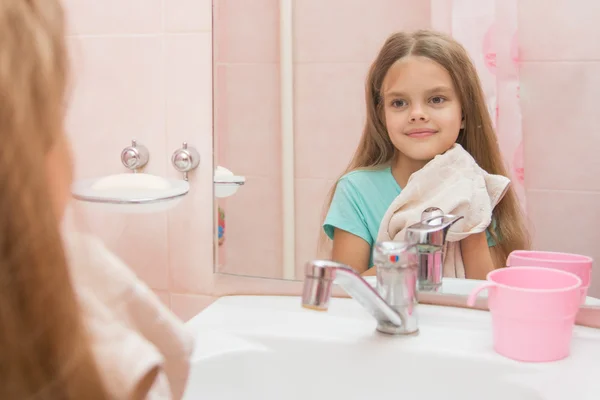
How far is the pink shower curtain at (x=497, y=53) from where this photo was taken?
2.60 ft

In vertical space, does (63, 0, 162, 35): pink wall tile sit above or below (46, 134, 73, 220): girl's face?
above

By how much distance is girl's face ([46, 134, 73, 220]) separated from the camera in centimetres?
32

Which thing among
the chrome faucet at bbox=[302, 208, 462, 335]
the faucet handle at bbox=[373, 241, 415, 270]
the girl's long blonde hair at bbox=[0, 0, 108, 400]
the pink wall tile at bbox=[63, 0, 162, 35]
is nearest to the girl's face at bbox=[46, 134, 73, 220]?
the girl's long blonde hair at bbox=[0, 0, 108, 400]

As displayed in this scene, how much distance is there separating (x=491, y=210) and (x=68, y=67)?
0.63 metres

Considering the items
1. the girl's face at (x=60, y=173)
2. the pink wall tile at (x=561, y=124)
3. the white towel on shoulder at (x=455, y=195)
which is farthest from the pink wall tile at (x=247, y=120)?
the girl's face at (x=60, y=173)

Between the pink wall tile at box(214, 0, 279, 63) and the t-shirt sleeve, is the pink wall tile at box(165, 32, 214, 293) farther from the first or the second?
the t-shirt sleeve

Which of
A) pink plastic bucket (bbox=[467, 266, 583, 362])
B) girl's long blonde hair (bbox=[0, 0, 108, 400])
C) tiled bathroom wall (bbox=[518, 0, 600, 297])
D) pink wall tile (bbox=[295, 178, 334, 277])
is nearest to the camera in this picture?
girl's long blonde hair (bbox=[0, 0, 108, 400])

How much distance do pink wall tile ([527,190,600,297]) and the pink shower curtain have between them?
Answer: 3 centimetres

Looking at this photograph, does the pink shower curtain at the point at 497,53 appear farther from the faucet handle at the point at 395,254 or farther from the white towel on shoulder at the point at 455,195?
the faucet handle at the point at 395,254

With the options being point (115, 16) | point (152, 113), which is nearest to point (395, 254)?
point (152, 113)

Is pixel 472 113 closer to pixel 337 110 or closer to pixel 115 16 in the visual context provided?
pixel 337 110

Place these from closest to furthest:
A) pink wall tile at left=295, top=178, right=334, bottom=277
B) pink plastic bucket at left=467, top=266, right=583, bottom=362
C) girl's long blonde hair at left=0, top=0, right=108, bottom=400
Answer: girl's long blonde hair at left=0, top=0, right=108, bottom=400 → pink plastic bucket at left=467, top=266, right=583, bottom=362 → pink wall tile at left=295, top=178, right=334, bottom=277

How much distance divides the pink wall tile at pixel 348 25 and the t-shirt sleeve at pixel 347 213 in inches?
7.4

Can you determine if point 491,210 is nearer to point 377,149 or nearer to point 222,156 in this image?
point 377,149
